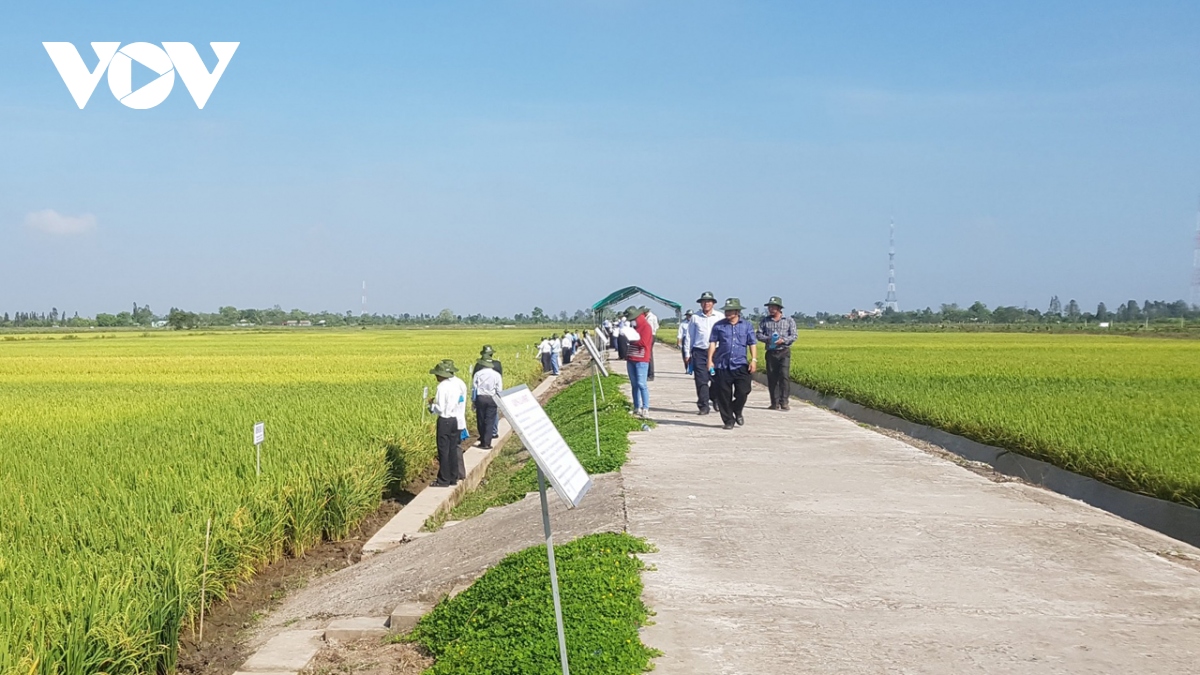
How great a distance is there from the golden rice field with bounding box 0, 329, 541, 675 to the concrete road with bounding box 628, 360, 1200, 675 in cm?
287

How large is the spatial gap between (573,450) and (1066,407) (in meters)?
8.44

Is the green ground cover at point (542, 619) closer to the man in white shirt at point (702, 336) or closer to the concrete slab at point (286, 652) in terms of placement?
the concrete slab at point (286, 652)

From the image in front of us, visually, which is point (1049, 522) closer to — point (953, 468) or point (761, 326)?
point (953, 468)

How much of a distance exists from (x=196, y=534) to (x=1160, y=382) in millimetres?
24104

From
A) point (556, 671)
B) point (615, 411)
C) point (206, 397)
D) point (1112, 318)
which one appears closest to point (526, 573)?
point (556, 671)

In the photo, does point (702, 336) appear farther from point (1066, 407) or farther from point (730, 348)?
point (1066, 407)

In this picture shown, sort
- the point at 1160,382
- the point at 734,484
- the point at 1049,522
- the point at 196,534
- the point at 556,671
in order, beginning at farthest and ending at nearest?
1. the point at 1160,382
2. the point at 734,484
3. the point at 1049,522
4. the point at 196,534
5. the point at 556,671

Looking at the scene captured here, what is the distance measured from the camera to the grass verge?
10.9m

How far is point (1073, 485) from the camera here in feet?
36.1

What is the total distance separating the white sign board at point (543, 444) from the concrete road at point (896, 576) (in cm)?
114

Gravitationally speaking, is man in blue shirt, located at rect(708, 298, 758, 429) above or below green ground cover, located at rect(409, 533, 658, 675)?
above

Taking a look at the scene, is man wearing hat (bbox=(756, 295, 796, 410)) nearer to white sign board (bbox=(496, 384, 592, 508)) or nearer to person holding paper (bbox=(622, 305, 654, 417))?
person holding paper (bbox=(622, 305, 654, 417))

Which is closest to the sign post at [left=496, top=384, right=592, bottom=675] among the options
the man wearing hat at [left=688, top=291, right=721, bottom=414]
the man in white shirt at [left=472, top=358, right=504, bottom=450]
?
the man in white shirt at [left=472, top=358, right=504, bottom=450]

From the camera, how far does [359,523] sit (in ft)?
35.5
